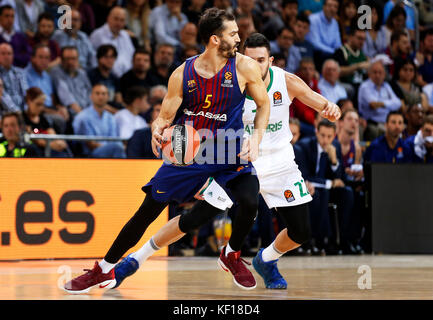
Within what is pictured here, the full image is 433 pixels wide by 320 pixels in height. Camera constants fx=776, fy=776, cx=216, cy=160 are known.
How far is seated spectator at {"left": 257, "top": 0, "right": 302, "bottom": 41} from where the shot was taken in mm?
14406

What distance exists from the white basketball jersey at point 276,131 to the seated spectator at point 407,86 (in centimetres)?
775

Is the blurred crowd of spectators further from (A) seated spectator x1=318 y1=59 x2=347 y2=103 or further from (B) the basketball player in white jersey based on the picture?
(B) the basketball player in white jersey

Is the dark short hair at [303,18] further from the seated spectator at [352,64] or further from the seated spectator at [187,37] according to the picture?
the seated spectator at [187,37]

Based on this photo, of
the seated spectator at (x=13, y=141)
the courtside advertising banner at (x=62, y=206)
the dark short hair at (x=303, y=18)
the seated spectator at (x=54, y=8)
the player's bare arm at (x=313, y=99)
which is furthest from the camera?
the dark short hair at (x=303, y=18)

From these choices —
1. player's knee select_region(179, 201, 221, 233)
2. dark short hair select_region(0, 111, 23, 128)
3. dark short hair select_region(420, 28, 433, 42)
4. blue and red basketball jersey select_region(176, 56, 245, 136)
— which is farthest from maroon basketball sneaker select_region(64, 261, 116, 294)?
dark short hair select_region(420, 28, 433, 42)

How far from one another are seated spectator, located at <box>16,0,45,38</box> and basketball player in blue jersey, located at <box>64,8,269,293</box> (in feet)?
22.9

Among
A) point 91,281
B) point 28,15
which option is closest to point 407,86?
point 28,15

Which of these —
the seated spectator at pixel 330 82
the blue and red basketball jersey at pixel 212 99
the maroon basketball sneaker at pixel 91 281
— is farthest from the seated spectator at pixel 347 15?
the maroon basketball sneaker at pixel 91 281

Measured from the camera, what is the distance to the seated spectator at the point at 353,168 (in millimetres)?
11277

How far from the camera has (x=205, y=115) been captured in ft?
19.1

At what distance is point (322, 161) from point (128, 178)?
9.20 ft

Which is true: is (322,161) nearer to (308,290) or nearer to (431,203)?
(431,203)

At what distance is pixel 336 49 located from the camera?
14.6 m
